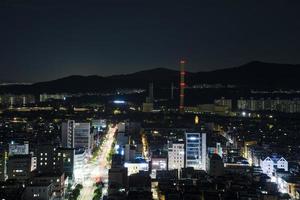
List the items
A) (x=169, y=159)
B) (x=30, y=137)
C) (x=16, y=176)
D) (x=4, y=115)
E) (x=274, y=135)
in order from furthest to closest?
1. (x=4, y=115)
2. (x=274, y=135)
3. (x=30, y=137)
4. (x=169, y=159)
5. (x=16, y=176)

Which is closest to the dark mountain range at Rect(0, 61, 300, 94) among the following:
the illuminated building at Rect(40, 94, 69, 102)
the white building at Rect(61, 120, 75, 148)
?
the illuminated building at Rect(40, 94, 69, 102)

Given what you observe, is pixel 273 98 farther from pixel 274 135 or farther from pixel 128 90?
pixel 274 135

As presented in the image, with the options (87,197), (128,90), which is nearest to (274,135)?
(87,197)

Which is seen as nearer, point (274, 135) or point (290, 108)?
point (274, 135)

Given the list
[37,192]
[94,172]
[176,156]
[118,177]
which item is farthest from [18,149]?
[37,192]

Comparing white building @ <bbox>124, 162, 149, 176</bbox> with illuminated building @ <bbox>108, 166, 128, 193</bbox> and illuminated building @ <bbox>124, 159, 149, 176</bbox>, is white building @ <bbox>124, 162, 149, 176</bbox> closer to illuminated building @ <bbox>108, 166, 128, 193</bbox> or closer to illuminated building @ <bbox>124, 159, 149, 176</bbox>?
illuminated building @ <bbox>124, 159, 149, 176</bbox>

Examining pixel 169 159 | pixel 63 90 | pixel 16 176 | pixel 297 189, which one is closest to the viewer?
pixel 297 189

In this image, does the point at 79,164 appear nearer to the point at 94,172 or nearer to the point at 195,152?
the point at 94,172

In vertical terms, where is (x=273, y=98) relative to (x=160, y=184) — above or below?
above
